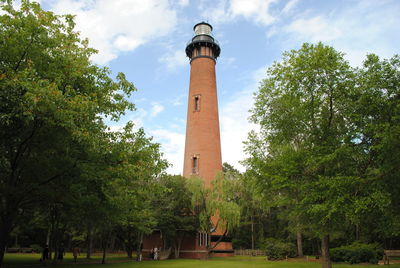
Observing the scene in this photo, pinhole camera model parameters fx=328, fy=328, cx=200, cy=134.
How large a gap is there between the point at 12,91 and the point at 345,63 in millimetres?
12408

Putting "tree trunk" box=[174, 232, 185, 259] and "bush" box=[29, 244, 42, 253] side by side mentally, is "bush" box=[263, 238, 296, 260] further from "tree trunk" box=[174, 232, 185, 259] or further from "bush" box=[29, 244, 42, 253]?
"bush" box=[29, 244, 42, 253]

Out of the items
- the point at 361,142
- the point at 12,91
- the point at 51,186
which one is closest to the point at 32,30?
→ the point at 12,91

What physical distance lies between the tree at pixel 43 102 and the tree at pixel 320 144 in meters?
7.08

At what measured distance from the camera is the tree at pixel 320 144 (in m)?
11.8

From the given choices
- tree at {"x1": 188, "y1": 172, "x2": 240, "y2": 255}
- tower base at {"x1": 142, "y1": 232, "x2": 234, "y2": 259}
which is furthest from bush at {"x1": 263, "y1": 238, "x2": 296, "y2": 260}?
tower base at {"x1": 142, "y1": 232, "x2": 234, "y2": 259}

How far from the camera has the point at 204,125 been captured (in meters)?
32.6

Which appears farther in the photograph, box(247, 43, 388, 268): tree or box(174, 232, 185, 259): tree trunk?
box(174, 232, 185, 259): tree trunk

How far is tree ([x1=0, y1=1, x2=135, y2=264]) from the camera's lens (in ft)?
28.8

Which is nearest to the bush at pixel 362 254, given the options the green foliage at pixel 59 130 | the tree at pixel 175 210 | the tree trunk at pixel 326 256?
→ the tree trunk at pixel 326 256

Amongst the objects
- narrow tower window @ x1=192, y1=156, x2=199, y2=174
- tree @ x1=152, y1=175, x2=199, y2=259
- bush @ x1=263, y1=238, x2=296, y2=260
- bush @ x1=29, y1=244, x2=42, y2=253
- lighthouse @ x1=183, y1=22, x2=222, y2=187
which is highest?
lighthouse @ x1=183, y1=22, x2=222, y2=187

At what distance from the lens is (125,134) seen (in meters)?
12.3

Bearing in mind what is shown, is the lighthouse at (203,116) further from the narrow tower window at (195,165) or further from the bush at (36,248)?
the bush at (36,248)

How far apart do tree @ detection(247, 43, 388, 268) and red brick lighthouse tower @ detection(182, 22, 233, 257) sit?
15439mm

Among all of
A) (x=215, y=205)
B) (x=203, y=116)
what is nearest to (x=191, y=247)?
(x=215, y=205)
